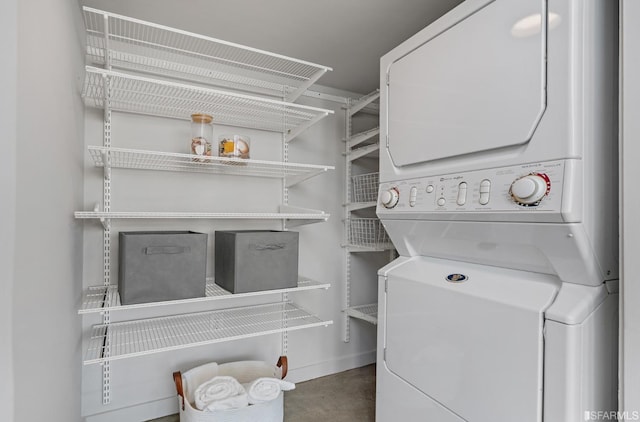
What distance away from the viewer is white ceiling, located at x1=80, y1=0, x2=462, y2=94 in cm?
153

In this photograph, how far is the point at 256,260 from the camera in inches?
67.9

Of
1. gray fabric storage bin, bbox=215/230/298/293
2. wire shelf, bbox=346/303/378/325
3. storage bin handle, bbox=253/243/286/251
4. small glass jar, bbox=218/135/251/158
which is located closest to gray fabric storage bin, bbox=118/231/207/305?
gray fabric storage bin, bbox=215/230/298/293

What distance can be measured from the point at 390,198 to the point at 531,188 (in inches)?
22.6

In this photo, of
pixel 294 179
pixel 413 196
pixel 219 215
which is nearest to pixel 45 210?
pixel 219 215

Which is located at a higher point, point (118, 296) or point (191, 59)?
point (191, 59)

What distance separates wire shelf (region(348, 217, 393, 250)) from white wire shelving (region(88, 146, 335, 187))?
598 mm

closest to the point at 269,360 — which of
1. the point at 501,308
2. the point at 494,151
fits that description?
the point at 501,308

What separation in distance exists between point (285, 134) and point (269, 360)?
1491 mm

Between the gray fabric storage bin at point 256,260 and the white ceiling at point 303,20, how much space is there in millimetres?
1032

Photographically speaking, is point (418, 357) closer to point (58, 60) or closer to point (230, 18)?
point (58, 60)

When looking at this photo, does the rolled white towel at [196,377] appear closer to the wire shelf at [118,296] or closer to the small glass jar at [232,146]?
the wire shelf at [118,296]

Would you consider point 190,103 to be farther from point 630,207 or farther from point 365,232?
point 630,207

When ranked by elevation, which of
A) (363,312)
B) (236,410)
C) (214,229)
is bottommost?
(236,410)

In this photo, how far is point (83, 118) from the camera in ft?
5.54
